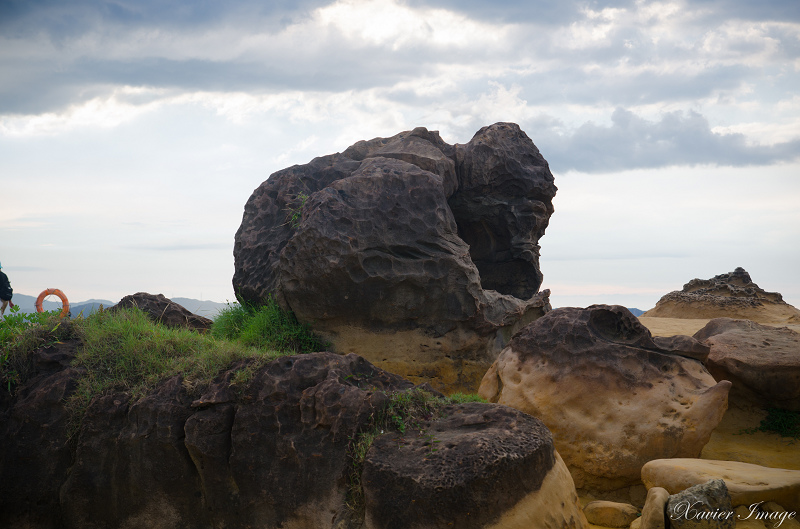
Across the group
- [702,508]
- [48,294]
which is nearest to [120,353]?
[702,508]

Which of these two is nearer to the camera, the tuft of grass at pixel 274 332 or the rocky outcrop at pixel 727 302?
the tuft of grass at pixel 274 332

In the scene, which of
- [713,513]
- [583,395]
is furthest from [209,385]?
[713,513]

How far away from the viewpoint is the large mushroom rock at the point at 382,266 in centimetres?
694

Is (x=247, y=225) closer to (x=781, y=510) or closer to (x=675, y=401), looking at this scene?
(x=675, y=401)

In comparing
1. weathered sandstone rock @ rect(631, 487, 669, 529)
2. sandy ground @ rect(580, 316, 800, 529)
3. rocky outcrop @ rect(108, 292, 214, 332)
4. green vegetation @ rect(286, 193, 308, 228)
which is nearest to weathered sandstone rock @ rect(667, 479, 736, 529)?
weathered sandstone rock @ rect(631, 487, 669, 529)

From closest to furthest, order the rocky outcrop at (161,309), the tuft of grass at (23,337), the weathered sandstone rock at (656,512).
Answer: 1. the weathered sandstone rock at (656,512)
2. the tuft of grass at (23,337)
3. the rocky outcrop at (161,309)

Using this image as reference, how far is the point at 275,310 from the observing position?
24.5 feet

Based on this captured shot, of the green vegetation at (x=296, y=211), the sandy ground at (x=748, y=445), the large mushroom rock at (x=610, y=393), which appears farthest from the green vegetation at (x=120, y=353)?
the sandy ground at (x=748, y=445)

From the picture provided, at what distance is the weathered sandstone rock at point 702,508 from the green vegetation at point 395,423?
1.58 meters

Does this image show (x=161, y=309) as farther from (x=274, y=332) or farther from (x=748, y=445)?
(x=748, y=445)

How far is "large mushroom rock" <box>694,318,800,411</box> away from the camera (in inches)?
252

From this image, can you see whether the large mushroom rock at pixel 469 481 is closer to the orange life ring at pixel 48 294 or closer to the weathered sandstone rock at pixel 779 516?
the weathered sandstone rock at pixel 779 516

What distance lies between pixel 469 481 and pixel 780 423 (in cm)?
452

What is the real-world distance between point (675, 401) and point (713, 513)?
5.53 ft
